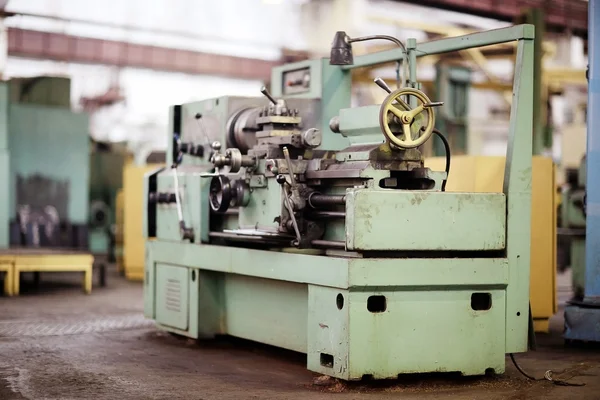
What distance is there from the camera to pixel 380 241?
3.90 metres

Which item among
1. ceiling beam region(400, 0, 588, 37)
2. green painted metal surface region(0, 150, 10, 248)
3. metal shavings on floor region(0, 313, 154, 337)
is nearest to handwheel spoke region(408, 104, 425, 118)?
metal shavings on floor region(0, 313, 154, 337)

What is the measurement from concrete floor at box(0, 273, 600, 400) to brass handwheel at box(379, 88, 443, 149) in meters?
1.12

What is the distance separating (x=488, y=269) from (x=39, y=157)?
24.9 feet

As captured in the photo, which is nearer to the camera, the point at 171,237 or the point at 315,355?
the point at 315,355

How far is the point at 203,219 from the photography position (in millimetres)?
5301

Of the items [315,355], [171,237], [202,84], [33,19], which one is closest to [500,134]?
[202,84]

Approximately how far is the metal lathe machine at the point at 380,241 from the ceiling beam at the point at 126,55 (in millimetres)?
10203

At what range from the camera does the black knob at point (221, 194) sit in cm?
478

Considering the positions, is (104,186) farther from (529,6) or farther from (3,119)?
(529,6)

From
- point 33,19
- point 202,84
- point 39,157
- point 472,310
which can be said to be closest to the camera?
point 472,310

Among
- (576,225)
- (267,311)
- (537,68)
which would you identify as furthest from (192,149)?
(537,68)

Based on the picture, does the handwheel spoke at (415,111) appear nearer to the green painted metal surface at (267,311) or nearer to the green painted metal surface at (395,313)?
the green painted metal surface at (395,313)

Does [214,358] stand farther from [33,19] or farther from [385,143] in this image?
[33,19]

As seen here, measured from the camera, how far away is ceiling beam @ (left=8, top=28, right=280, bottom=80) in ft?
46.8
